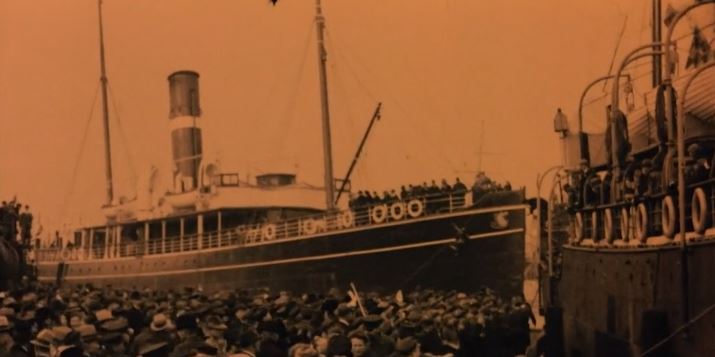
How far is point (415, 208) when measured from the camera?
10.8 m

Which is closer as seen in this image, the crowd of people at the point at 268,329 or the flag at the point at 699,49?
the crowd of people at the point at 268,329

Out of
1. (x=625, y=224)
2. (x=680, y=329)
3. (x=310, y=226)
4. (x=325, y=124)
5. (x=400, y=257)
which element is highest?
(x=325, y=124)

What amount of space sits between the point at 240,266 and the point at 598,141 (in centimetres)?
603

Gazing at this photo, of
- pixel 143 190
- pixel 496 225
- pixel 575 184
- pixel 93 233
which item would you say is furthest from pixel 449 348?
pixel 93 233

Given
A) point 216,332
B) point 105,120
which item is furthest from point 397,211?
point 216,332

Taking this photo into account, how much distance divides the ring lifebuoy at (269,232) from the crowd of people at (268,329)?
3.15 meters

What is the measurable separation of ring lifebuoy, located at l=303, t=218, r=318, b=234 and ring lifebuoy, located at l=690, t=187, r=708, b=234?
7329 millimetres

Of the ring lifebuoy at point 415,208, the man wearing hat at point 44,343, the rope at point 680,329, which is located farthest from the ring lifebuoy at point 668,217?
the ring lifebuoy at point 415,208

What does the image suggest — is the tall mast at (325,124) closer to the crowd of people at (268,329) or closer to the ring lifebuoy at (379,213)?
the ring lifebuoy at (379,213)

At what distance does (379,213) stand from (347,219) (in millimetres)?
610

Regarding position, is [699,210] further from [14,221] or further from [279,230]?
[279,230]

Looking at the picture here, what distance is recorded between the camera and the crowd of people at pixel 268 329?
192 inches

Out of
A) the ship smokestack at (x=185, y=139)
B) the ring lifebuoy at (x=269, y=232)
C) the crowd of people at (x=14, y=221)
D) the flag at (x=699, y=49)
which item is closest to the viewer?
the flag at (x=699, y=49)

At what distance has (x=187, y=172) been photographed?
48.6 ft
